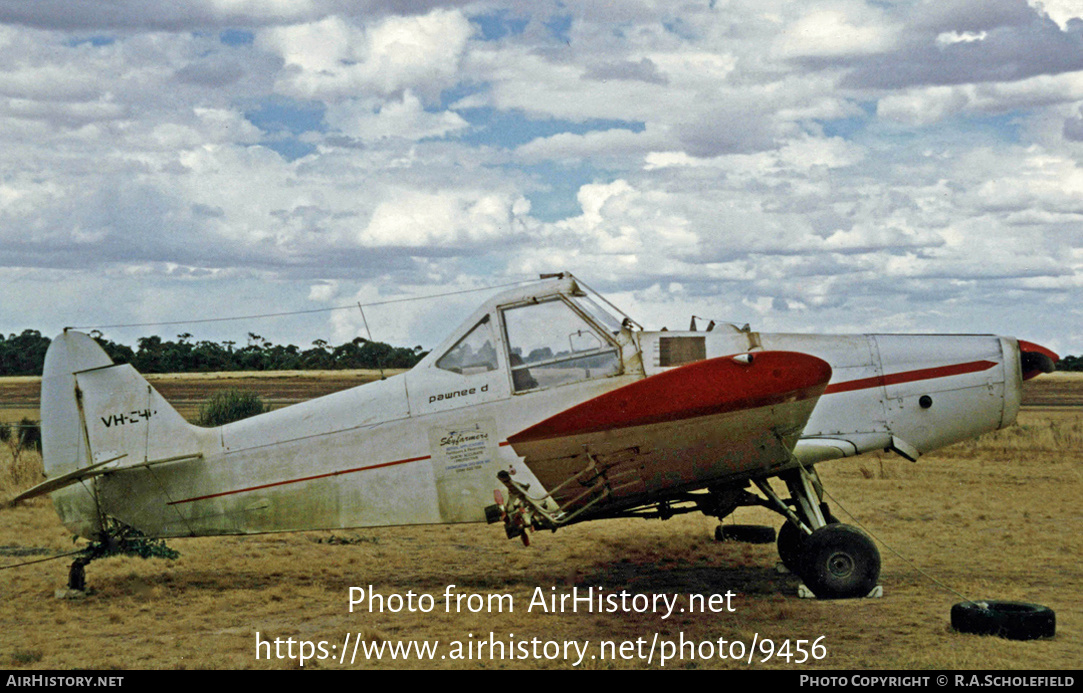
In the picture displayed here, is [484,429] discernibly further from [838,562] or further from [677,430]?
[838,562]

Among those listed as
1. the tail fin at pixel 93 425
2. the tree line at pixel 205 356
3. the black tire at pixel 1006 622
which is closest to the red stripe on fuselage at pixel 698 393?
the black tire at pixel 1006 622

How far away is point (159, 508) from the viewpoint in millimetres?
9000

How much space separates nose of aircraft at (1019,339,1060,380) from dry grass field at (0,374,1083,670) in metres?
2.07

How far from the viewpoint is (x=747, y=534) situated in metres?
11.5

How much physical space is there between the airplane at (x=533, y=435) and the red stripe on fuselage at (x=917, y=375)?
1cm

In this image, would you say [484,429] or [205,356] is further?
[205,356]

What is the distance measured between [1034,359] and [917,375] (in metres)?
1.28

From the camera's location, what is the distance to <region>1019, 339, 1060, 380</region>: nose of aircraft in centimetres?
880

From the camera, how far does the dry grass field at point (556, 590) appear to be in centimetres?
680

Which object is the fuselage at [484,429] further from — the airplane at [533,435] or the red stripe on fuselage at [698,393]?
the red stripe on fuselage at [698,393]

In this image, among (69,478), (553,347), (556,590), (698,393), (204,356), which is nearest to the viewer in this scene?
(698,393)

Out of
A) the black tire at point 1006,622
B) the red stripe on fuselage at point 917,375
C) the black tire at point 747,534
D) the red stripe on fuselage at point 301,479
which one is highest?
the red stripe on fuselage at point 917,375

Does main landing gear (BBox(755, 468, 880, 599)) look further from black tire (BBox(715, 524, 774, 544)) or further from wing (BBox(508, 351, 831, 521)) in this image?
black tire (BBox(715, 524, 774, 544))

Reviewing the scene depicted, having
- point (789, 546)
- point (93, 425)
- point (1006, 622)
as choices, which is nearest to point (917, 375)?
point (789, 546)
